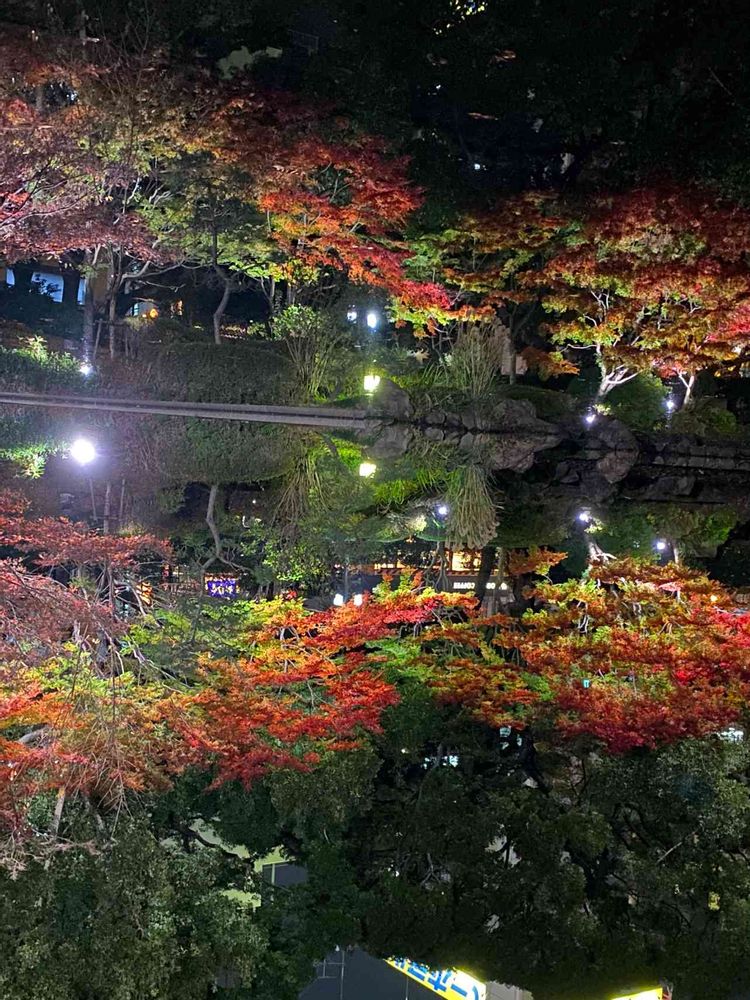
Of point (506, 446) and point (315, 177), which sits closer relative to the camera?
point (506, 446)

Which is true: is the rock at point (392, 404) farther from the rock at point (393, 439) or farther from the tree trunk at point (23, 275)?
the tree trunk at point (23, 275)

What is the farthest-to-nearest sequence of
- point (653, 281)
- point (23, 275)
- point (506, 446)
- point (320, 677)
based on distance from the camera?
1. point (23, 275)
2. point (653, 281)
3. point (320, 677)
4. point (506, 446)

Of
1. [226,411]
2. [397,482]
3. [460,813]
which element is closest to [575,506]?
[397,482]

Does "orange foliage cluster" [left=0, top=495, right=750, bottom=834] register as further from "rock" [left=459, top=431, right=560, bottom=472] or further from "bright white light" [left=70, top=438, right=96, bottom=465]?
"rock" [left=459, top=431, right=560, bottom=472]

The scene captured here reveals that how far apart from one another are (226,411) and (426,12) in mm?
4916

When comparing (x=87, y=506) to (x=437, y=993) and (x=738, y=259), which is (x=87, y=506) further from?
(x=738, y=259)

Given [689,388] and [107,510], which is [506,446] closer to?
[107,510]

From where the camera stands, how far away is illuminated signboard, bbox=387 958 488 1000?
25.4 feet

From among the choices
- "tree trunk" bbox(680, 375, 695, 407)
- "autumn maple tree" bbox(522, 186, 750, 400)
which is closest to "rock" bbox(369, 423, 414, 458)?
"autumn maple tree" bbox(522, 186, 750, 400)

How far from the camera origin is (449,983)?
313 inches

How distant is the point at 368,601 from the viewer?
8195 millimetres

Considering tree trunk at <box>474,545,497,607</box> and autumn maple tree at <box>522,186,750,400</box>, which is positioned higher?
autumn maple tree at <box>522,186,750,400</box>

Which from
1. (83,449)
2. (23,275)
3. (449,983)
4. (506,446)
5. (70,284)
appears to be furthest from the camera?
(70,284)

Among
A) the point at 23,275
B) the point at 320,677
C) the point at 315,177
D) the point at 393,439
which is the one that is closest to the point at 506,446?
the point at 393,439
